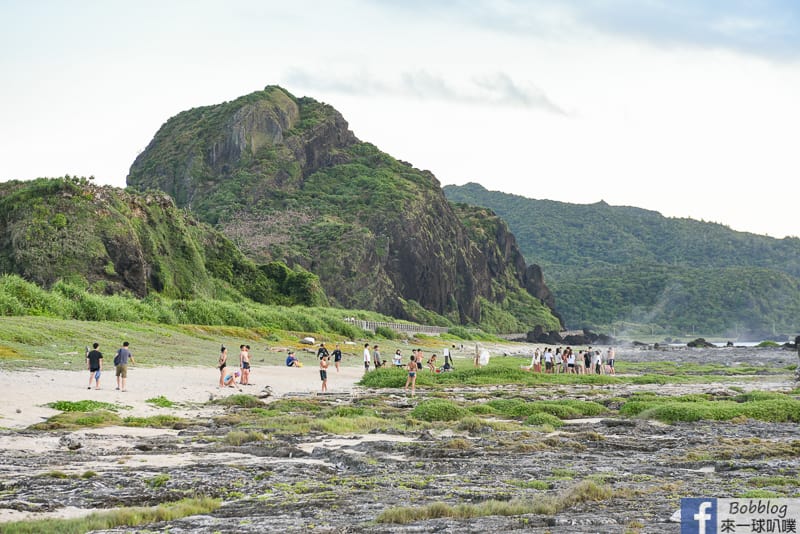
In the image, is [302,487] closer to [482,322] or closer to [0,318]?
[0,318]

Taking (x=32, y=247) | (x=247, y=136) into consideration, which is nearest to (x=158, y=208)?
(x=32, y=247)

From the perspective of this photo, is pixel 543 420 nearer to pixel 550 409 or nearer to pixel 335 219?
pixel 550 409

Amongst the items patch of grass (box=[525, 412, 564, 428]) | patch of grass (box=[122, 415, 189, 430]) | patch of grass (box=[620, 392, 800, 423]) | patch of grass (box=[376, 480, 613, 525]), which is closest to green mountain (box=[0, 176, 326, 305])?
patch of grass (box=[122, 415, 189, 430])

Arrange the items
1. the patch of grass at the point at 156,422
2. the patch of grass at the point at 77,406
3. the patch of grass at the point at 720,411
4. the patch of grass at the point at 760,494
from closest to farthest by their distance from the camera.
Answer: the patch of grass at the point at 760,494 → the patch of grass at the point at 156,422 → the patch of grass at the point at 77,406 → the patch of grass at the point at 720,411

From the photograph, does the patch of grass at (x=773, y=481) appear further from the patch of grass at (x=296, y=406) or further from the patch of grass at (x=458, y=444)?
the patch of grass at (x=296, y=406)

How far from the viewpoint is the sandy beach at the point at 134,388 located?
73.8ft

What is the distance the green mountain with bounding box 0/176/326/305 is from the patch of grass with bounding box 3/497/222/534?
5934 centimetres

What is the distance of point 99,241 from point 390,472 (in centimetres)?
6376

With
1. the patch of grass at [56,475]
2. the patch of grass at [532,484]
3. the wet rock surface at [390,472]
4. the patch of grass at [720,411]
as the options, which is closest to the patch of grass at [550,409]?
the patch of grass at [720,411]

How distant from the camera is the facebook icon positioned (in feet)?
33.1

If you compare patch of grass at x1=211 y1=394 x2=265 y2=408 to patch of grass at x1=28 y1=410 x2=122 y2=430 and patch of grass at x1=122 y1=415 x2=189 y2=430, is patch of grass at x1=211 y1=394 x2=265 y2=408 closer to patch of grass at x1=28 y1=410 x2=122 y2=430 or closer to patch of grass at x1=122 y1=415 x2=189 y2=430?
patch of grass at x1=122 y1=415 x2=189 y2=430

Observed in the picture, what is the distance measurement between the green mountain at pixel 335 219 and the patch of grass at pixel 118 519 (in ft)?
418

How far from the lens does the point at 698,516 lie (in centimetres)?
1056

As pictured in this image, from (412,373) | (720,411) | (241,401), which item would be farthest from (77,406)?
(720,411)
